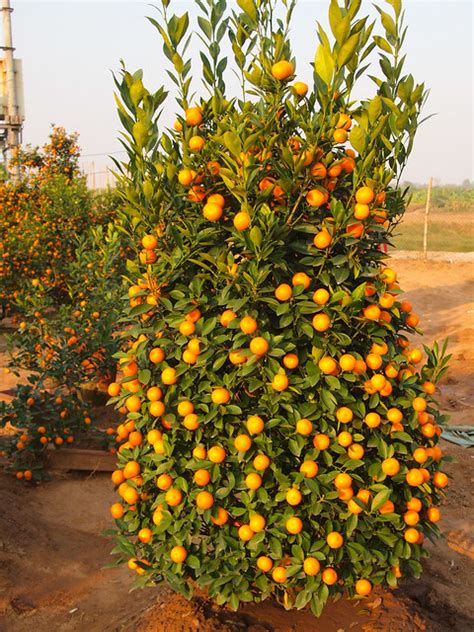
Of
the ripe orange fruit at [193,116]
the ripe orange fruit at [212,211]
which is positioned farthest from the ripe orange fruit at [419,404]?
the ripe orange fruit at [193,116]

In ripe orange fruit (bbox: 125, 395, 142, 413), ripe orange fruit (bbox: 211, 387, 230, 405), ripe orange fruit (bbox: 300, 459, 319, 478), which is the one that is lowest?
ripe orange fruit (bbox: 300, 459, 319, 478)

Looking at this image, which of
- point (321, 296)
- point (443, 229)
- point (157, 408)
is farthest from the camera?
point (443, 229)

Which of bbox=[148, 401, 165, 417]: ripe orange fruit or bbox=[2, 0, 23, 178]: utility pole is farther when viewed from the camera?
bbox=[2, 0, 23, 178]: utility pole

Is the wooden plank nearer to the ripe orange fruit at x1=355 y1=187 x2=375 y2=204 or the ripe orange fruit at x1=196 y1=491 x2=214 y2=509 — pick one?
the ripe orange fruit at x1=196 y1=491 x2=214 y2=509

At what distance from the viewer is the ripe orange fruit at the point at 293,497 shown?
216cm

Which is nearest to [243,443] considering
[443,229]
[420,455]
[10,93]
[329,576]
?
[329,576]

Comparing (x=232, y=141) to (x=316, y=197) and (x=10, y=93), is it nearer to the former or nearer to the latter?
(x=316, y=197)

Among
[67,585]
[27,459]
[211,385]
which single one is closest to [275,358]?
[211,385]

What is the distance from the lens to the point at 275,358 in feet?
7.43

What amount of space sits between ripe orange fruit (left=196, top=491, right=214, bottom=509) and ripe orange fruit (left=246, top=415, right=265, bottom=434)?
0.30 m

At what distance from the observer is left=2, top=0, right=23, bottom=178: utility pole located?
17547 mm

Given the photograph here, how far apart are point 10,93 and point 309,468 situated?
18713 mm

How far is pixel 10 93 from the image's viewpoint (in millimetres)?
17781

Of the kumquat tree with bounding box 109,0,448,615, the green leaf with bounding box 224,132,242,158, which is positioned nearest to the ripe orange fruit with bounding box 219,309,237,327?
the kumquat tree with bounding box 109,0,448,615
